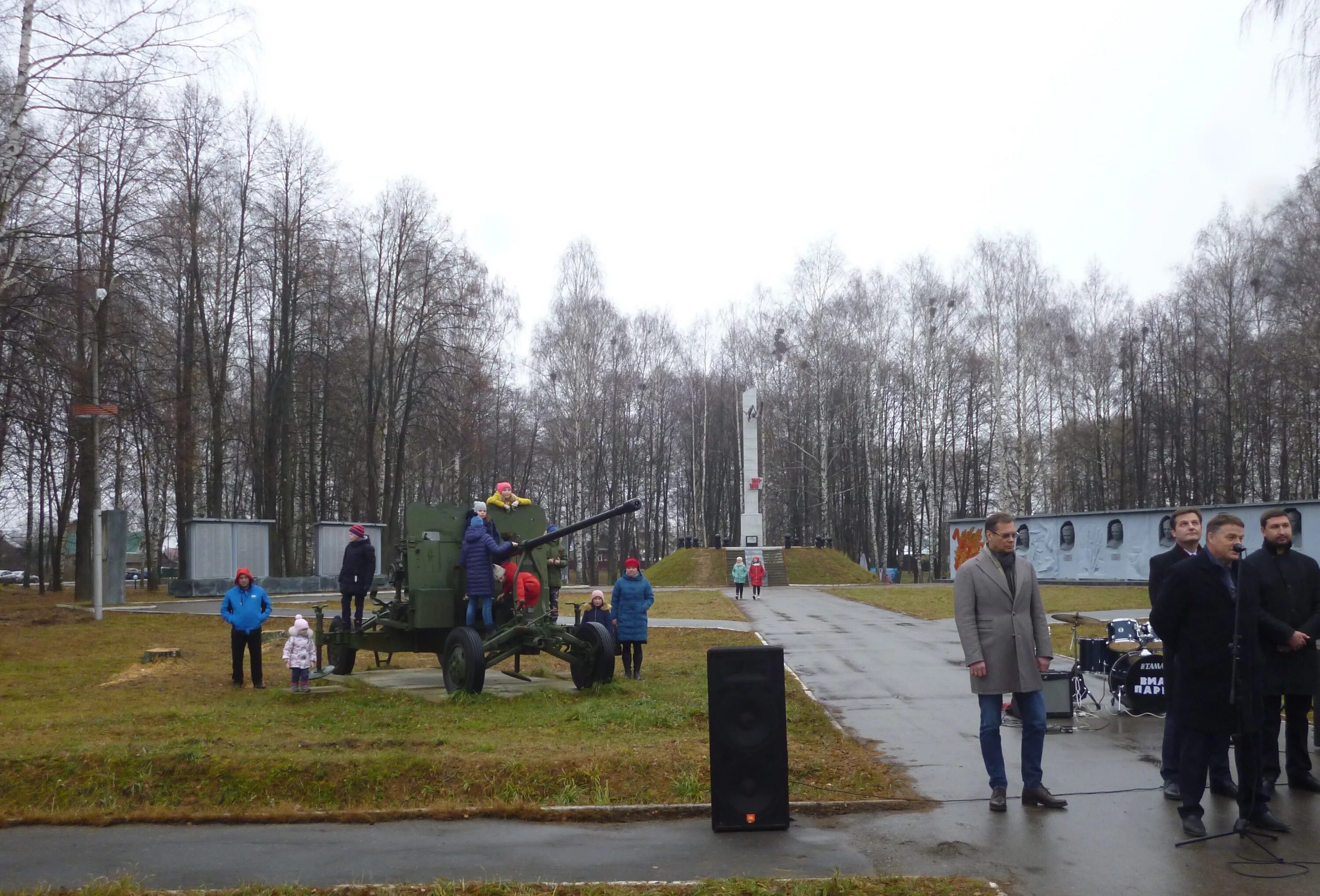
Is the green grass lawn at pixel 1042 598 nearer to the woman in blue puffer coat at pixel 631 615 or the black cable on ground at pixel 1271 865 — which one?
the woman in blue puffer coat at pixel 631 615

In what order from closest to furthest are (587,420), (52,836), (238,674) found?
(52,836), (238,674), (587,420)

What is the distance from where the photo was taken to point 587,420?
182 ft

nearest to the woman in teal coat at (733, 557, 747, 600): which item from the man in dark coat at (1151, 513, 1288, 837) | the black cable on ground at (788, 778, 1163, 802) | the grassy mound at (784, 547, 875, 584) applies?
the grassy mound at (784, 547, 875, 584)

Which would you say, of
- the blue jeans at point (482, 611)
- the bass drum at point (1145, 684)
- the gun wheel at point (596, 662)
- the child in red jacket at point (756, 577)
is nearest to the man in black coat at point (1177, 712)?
the bass drum at point (1145, 684)

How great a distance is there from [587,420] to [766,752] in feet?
161

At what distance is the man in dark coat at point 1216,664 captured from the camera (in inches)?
247

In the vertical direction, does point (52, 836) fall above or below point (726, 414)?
below

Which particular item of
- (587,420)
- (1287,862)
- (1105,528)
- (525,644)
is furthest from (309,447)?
(1287,862)

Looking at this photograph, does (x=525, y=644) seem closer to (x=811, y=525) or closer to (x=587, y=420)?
(x=587, y=420)

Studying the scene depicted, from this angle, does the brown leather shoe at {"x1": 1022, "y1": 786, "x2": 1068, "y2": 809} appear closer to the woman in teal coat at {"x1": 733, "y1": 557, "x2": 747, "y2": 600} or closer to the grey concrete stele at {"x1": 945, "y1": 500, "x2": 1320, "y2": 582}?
the grey concrete stele at {"x1": 945, "y1": 500, "x2": 1320, "y2": 582}

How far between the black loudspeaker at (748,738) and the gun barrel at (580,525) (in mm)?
5554

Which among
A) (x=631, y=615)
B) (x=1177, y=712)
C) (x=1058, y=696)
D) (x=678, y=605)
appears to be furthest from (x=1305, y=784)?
(x=678, y=605)

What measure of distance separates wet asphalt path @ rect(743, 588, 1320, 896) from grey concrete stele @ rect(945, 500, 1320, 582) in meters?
21.6

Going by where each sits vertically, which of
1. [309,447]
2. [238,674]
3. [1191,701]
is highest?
[309,447]
